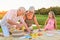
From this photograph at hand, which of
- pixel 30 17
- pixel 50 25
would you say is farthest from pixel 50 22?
pixel 30 17

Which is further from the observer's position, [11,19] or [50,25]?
[50,25]

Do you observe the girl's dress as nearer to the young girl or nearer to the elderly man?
the young girl

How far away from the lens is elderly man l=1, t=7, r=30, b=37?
1911 millimetres

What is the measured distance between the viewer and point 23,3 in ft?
6.45

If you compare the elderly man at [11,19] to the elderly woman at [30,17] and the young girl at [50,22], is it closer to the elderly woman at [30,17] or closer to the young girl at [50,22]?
the elderly woman at [30,17]

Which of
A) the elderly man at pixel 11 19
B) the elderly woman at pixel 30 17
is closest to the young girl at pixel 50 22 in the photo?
the elderly woman at pixel 30 17

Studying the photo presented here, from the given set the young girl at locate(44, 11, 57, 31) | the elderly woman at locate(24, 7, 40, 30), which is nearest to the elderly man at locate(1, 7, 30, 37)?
the elderly woman at locate(24, 7, 40, 30)

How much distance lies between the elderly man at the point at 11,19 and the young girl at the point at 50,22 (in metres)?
0.34

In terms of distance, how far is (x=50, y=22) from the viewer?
2.02 metres

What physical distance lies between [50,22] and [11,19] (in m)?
0.52

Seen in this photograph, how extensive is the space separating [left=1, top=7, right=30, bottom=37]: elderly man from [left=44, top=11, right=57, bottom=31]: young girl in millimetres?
336

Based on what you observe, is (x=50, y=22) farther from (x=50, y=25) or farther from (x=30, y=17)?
(x=30, y=17)

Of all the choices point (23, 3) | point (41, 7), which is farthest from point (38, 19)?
point (23, 3)

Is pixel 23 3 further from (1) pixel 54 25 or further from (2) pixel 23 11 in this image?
(1) pixel 54 25
